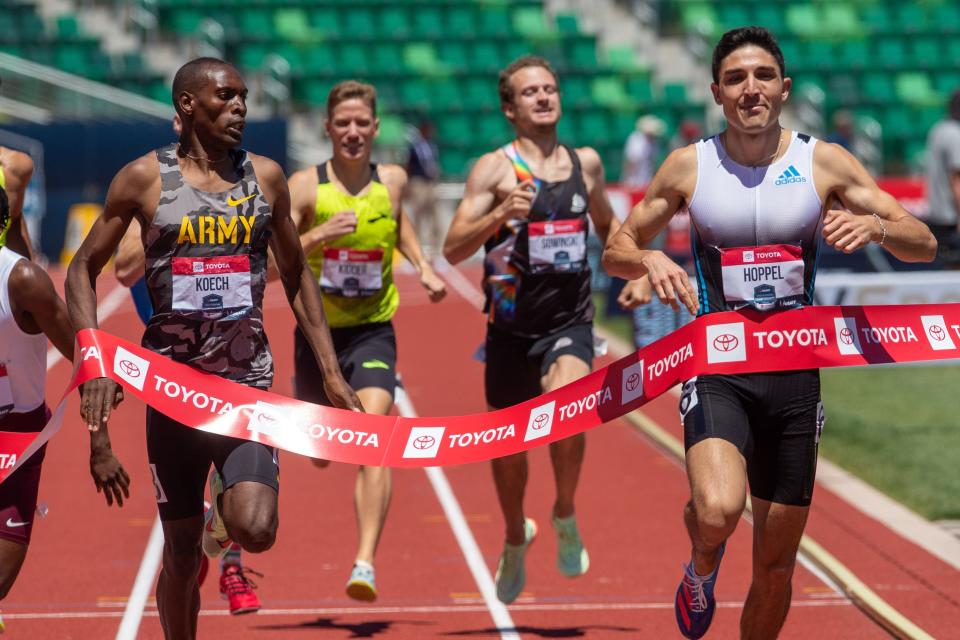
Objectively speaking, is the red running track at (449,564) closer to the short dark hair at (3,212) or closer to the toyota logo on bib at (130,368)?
the toyota logo on bib at (130,368)

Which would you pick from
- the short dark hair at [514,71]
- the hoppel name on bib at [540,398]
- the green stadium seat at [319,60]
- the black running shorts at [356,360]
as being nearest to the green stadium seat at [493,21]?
the green stadium seat at [319,60]

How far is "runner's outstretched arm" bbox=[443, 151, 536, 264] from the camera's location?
6906 mm

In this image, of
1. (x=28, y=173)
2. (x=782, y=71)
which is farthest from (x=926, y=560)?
(x=28, y=173)

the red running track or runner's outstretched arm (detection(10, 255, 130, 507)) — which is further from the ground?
runner's outstretched arm (detection(10, 255, 130, 507))

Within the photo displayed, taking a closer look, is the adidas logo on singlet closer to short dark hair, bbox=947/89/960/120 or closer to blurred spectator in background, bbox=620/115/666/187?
short dark hair, bbox=947/89/960/120

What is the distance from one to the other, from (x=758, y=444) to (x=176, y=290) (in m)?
2.12

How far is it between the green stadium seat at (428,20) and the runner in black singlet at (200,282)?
23078 mm

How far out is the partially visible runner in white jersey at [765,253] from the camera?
5.35 metres

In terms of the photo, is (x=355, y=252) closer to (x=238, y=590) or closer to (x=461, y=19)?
(x=238, y=590)

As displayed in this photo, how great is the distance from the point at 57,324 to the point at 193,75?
0.99 meters

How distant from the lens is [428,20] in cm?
2841

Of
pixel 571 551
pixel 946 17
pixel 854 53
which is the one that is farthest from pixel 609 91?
pixel 571 551

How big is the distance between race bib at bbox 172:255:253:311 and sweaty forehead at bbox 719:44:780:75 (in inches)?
A: 72.1

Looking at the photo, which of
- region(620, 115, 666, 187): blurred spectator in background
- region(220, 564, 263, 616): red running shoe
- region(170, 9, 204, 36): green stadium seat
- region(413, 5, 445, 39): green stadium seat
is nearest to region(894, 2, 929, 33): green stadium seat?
region(620, 115, 666, 187): blurred spectator in background
